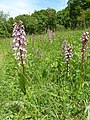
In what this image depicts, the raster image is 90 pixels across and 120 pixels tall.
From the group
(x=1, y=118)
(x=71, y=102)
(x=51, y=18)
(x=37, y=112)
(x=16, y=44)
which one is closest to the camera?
(x=1, y=118)

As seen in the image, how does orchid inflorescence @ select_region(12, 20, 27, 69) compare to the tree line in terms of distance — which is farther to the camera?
the tree line

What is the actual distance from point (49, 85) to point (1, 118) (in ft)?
3.25

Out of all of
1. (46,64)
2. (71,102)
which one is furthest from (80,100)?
(46,64)

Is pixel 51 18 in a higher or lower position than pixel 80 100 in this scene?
higher

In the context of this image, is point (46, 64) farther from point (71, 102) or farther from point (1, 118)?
point (1, 118)

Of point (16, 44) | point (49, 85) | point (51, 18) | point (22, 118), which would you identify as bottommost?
point (22, 118)

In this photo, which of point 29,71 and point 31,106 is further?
point 29,71

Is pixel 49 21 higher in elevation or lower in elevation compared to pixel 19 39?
higher

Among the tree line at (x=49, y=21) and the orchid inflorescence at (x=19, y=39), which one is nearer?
the orchid inflorescence at (x=19, y=39)

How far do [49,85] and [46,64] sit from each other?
142 cm

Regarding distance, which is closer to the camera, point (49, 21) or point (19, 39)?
point (19, 39)

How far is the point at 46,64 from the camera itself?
5.19m

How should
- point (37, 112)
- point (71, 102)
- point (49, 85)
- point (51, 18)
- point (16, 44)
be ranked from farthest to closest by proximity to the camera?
point (51, 18) < point (16, 44) < point (49, 85) < point (71, 102) < point (37, 112)

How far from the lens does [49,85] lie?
3.79 m
